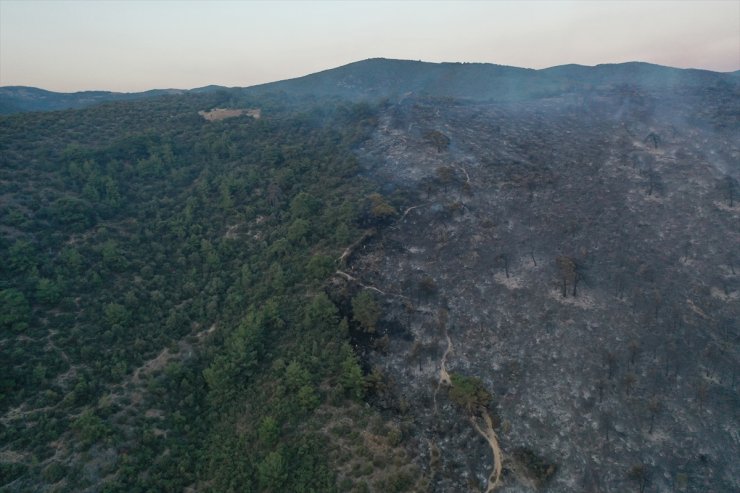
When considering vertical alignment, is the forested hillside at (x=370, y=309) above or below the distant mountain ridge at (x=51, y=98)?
below

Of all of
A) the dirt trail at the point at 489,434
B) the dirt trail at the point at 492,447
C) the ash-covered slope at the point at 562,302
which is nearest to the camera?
the dirt trail at the point at 492,447

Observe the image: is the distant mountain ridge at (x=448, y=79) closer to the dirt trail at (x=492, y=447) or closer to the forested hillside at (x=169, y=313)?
the forested hillside at (x=169, y=313)

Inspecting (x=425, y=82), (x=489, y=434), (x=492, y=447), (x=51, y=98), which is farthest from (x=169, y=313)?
(x=425, y=82)

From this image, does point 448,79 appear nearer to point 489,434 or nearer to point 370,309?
point 370,309

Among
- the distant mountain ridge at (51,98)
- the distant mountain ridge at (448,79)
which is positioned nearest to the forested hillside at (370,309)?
the distant mountain ridge at (448,79)

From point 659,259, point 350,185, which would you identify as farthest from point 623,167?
point 350,185

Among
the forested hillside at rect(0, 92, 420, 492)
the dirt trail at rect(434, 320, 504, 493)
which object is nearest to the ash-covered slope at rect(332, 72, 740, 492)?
the dirt trail at rect(434, 320, 504, 493)

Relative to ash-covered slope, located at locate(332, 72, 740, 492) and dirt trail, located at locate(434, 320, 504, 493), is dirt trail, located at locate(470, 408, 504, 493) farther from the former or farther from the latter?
ash-covered slope, located at locate(332, 72, 740, 492)
